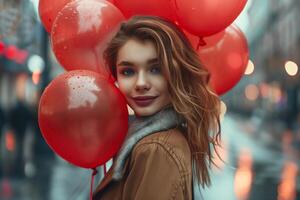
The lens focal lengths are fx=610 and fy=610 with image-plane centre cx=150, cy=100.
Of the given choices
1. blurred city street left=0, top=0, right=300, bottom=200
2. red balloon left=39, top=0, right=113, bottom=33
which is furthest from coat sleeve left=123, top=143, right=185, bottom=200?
red balloon left=39, top=0, right=113, bottom=33

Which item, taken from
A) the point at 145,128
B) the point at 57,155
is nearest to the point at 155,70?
the point at 145,128

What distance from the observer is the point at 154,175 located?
1.91m

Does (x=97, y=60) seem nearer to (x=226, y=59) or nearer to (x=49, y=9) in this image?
(x=49, y=9)

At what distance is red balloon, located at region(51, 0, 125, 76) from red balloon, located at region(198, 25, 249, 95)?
486 mm

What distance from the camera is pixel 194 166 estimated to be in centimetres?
225

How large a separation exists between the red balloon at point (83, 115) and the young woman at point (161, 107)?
68 millimetres

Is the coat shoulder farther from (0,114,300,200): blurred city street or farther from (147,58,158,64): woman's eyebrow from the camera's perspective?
(0,114,300,200): blurred city street

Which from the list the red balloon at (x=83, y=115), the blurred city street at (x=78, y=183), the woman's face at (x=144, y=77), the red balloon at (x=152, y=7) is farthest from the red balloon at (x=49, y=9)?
the blurred city street at (x=78, y=183)

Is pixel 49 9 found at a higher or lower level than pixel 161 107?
higher

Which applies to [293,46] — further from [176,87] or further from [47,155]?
[176,87]

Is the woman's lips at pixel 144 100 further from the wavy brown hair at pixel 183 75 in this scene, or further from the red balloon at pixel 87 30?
the red balloon at pixel 87 30

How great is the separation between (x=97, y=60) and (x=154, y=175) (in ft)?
2.35

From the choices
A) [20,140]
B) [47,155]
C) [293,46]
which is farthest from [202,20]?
[293,46]

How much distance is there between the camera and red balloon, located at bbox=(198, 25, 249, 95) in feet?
9.11
